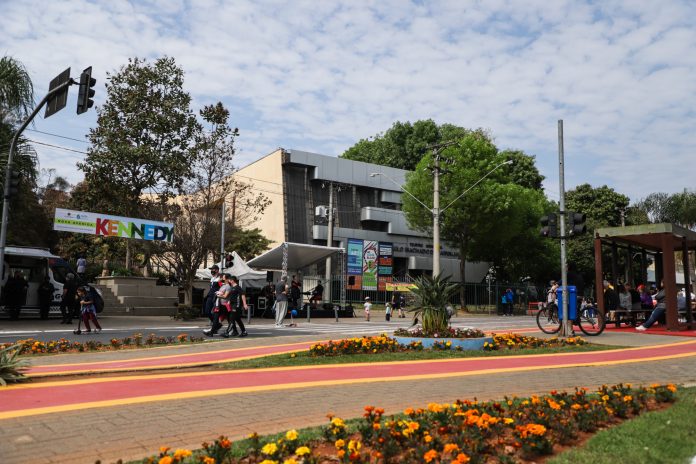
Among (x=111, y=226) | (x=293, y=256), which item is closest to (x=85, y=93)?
(x=111, y=226)

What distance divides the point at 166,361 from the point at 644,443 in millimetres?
8061

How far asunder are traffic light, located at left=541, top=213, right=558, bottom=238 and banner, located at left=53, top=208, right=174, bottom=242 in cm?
1628

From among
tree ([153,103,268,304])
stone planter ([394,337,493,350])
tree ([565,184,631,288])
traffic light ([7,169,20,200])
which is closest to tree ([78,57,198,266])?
tree ([153,103,268,304])

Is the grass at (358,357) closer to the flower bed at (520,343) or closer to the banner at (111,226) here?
the flower bed at (520,343)

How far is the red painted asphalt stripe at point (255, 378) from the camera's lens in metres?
6.79

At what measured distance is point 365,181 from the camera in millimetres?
46500

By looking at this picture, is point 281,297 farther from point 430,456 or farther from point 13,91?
point 430,456

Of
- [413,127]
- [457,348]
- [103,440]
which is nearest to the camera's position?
[103,440]

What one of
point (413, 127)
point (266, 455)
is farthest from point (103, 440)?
point (413, 127)

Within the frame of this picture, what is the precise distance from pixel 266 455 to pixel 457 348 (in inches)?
326

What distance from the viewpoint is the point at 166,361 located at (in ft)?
34.3

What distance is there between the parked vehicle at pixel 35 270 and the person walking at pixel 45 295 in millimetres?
410

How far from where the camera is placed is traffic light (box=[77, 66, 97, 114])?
52.1ft

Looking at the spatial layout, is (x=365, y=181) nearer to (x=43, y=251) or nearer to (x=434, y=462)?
(x=43, y=251)
